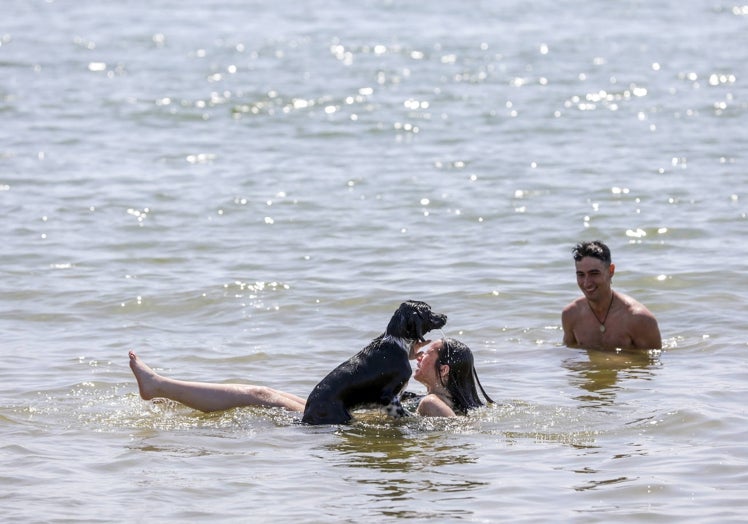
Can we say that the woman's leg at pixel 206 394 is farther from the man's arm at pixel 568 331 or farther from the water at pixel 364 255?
the man's arm at pixel 568 331

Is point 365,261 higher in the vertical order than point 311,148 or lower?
lower

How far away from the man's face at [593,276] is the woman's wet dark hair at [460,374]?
6.24ft

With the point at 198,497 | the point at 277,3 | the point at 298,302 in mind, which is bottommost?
the point at 198,497

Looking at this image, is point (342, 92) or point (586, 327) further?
point (342, 92)

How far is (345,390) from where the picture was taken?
8.07 m

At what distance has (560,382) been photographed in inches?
368

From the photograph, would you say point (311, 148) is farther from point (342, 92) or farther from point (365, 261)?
point (365, 261)

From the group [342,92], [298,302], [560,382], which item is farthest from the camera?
[342,92]

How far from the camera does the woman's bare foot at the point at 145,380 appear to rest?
8484 millimetres

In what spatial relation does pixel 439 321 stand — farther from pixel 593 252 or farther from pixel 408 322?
pixel 593 252

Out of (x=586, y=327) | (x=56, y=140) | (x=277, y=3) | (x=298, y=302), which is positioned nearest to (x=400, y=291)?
(x=298, y=302)

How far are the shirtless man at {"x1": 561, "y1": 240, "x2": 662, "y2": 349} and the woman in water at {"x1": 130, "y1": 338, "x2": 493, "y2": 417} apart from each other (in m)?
1.63

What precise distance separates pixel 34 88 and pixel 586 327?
14.8 metres

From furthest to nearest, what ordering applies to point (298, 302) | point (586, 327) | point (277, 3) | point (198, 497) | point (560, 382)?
point (277, 3)
point (298, 302)
point (586, 327)
point (560, 382)
point (198, 497)
